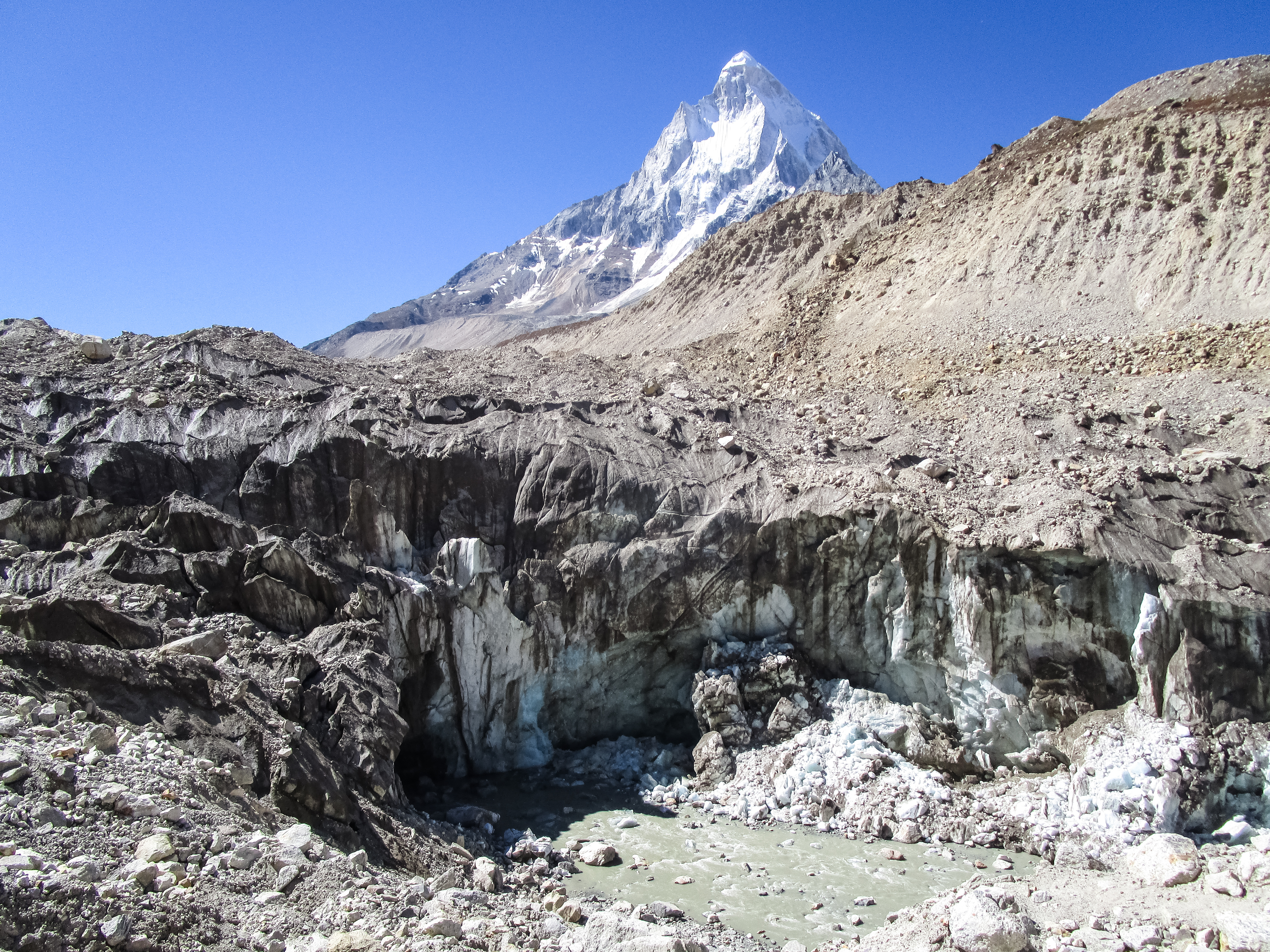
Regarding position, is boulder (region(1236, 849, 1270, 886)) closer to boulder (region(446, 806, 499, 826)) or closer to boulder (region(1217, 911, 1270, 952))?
boulder (region(1217, 911, 1270, 952))

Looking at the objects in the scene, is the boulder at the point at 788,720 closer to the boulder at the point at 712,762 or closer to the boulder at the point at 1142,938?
the boulder at the point at 712,762

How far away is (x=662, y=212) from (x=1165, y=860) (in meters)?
104

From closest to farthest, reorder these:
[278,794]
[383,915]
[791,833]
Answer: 1. [383,915]
2. [278,794]
3. [791,833]

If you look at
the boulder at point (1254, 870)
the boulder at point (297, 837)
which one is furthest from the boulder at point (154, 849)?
the boulder at point (1254, 870)

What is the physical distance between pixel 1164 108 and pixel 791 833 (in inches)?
1026

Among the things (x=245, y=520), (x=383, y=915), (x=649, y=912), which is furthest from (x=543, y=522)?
(x=383, y=915)

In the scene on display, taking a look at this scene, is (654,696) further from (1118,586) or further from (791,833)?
(1118,586)

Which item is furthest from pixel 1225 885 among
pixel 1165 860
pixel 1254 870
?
pixel 1165 860

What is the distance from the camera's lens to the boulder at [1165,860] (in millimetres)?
9836

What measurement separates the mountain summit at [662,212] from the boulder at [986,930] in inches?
2845

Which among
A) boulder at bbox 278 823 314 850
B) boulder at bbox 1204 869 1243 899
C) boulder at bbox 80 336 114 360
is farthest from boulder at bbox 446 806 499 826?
boulder at bbox 80 336 114 360

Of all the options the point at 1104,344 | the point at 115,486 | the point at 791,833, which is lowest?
the point at 791,833

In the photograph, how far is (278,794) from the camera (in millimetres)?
9648

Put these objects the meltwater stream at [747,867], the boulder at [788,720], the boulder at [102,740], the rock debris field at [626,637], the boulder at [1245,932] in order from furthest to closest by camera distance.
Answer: the boulder at [788,720] → the meltwater stream at [747,867] → the boulder at [102,740] → the rock debris field at [626,637] → the boulder at [1245,932]
